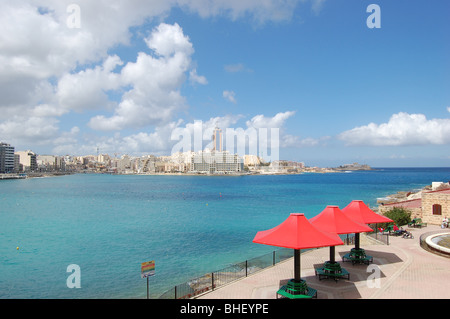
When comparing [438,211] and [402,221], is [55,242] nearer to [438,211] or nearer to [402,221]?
[402,221]

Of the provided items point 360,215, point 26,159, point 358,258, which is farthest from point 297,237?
point 26,159

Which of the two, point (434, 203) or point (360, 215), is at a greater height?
point (360, 215)

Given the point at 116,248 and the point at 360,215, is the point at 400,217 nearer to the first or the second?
the point at 360,215

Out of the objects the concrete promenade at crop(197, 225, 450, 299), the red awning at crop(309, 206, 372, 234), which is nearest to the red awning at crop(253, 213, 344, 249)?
the red awning at crop(309, 206, 372, 234)

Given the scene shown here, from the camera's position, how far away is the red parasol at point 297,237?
881 centimetres

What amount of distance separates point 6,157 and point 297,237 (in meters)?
207

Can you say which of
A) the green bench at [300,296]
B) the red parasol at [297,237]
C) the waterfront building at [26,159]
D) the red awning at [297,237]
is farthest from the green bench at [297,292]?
the waterfront building at [26,159]

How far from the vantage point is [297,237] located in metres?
8.95

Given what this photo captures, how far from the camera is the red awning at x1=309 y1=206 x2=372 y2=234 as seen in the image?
11.3 metres

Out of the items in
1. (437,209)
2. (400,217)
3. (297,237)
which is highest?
(297,237)

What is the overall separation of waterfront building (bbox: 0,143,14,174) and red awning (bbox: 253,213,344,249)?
202383 millimetres

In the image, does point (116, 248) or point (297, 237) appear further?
point (116, 248)

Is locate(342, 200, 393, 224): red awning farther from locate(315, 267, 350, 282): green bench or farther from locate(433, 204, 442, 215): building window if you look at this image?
locate(433, 204, 442, 215): building window
